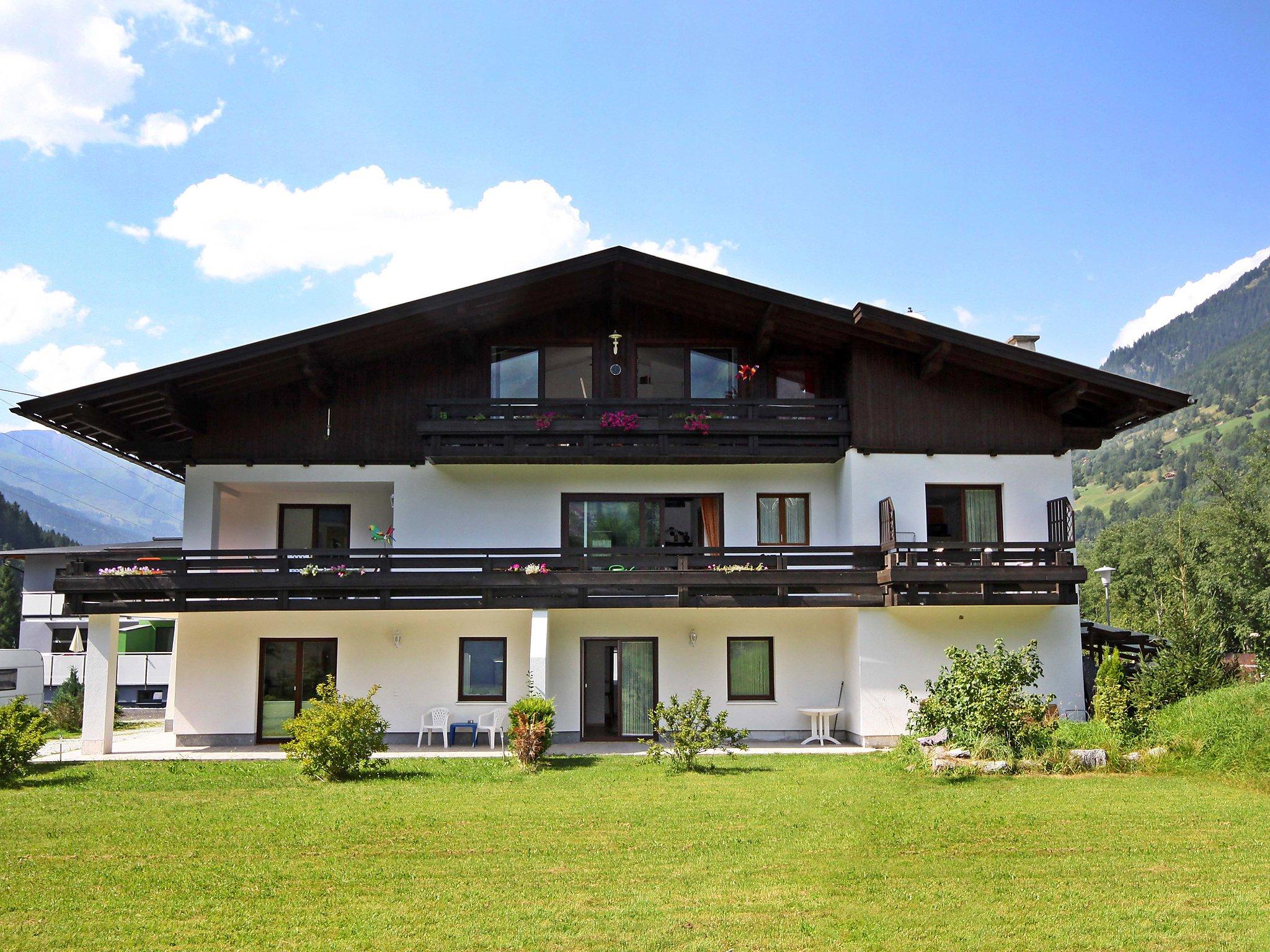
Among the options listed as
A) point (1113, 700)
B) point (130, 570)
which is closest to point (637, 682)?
point (1113, 700)

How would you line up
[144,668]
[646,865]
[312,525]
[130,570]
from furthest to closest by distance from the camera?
[144,668]
[312,525]
[130,570]
[646,865]

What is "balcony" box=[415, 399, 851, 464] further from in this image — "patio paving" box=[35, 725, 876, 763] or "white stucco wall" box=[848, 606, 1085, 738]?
"patio paving" box=[35, 725, 876, 763]

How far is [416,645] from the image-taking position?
2062 cm

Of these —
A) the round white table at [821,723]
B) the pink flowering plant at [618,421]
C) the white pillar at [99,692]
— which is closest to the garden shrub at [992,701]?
the round white table at [821,723]

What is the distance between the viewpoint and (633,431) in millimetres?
20188

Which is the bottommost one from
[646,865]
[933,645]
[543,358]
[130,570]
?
[646,865]

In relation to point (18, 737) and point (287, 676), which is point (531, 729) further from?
point (18, 737)

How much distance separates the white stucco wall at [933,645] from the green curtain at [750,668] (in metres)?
1.67

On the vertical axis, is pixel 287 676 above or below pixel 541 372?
below

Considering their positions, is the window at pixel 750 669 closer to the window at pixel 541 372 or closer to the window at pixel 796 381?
the window at pixel 796 381

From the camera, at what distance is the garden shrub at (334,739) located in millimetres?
15031

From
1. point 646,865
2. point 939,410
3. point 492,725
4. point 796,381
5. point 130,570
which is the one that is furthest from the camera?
point 796,381

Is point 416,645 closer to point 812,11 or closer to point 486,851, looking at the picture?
point 486,851

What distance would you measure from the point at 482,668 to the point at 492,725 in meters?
1.22
